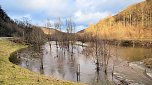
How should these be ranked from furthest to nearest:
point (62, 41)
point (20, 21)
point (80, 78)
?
point (20, 21) → point (62, 41) → point (80, 78)

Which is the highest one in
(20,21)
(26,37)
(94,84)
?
(20,21)

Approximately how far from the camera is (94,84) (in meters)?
36.4

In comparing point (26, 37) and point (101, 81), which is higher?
point (26, 37)

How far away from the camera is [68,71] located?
151 ft

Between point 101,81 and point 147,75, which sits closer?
point 101,81

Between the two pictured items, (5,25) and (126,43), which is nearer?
(126,43)

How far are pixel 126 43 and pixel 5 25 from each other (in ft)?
209

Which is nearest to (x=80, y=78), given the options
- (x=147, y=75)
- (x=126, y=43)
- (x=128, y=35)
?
(x=147, y=75)

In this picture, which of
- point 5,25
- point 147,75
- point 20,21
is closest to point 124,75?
point 147,75

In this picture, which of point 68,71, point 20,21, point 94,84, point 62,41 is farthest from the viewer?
point 20,21

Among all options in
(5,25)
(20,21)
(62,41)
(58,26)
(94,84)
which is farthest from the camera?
(20,21)

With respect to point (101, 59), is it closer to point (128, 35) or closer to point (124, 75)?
point (124, 75)

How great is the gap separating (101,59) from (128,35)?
11917cm

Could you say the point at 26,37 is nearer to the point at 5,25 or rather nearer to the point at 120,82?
the point at 5,25
